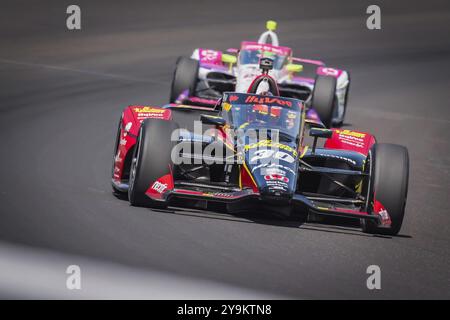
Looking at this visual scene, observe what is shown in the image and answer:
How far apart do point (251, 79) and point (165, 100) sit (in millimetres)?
2266

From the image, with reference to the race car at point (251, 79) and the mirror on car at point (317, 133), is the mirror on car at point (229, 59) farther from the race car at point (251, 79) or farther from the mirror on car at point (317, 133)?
the mirror on car at point (317, 133)

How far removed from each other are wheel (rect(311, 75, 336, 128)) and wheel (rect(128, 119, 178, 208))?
7.54 m

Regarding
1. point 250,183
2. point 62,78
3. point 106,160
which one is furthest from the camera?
point 62,78

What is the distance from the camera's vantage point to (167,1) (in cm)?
3353

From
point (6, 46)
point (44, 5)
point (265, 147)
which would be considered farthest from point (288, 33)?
point (265, 147)

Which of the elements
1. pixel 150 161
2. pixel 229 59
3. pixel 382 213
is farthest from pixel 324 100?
pixel 150 161

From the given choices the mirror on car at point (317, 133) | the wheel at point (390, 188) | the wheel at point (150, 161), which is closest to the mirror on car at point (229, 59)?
the mirror on car at point (317, 133)

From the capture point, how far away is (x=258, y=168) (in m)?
11.2

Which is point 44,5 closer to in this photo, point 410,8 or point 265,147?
point 410,8

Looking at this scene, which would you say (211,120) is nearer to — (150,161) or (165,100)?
(150,161)

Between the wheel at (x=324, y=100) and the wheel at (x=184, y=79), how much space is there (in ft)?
6.99

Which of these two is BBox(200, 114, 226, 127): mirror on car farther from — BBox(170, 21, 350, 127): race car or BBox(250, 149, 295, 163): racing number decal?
BBox(170, 21, 350, 127): race car
